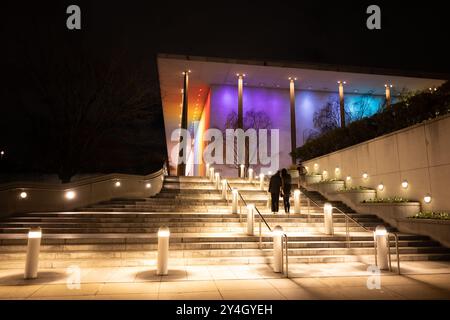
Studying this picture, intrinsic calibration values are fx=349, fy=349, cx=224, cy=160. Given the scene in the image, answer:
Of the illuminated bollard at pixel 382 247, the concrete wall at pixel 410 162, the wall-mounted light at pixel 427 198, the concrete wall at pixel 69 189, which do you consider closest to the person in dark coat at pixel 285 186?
the concrete wall at pixel 410 162

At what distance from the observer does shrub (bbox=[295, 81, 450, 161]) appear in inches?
479

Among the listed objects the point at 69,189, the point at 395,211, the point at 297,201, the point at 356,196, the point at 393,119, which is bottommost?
the point at 395,211

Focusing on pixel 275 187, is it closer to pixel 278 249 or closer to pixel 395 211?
pixel 395 211

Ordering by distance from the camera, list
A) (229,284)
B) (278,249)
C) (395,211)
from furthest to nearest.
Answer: (395,211) → (278,249) → (229,284)

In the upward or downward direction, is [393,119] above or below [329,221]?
above

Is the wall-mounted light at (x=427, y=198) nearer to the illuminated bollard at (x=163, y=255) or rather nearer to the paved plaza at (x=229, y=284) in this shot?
the paved plaza at (x=229, y=284)

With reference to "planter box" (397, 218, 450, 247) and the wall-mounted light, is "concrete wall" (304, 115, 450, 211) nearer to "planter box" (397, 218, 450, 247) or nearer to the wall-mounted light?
the wall-mounted light

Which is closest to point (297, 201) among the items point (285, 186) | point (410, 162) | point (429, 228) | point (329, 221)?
point (285, 186)

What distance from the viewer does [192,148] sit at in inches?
2013

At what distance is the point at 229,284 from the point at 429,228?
7.11 metres

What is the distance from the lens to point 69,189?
14.2 m

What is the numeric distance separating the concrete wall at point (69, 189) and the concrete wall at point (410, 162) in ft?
33.3
